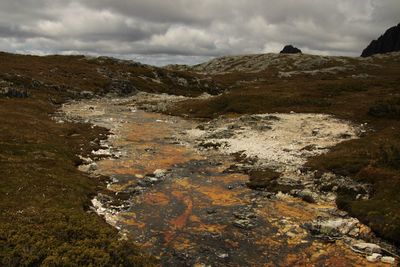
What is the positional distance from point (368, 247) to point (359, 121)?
37.7 m

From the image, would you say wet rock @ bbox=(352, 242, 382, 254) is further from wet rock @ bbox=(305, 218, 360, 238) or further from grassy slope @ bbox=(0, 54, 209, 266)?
grassy slope @ bbox=(0, 54, 209, 266)

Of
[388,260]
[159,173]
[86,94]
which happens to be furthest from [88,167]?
[86,94]

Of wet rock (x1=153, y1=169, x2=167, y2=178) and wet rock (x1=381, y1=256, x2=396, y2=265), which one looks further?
wet rock (x1=153, y1=169, x2=167, y2=178)

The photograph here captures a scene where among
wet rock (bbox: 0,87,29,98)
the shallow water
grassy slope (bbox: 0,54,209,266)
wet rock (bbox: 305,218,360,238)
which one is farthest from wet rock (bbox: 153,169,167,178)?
wet rock (bbox: 0,87,29,98)

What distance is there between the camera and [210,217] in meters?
25.2

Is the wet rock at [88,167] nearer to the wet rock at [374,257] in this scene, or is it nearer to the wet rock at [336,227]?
the wet rock at [336,227]

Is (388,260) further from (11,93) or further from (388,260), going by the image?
(11,93)

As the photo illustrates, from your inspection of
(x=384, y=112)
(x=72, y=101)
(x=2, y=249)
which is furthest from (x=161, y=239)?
(x=72, y=101)

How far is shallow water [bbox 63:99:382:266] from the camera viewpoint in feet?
66.7

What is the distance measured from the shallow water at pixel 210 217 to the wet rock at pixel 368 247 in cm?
67

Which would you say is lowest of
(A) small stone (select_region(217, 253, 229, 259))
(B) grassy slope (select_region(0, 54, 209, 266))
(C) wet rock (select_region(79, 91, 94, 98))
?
(A) small stone (select_region(217, 253, 229, 259))

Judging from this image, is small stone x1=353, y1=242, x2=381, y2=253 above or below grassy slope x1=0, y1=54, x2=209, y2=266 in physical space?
below

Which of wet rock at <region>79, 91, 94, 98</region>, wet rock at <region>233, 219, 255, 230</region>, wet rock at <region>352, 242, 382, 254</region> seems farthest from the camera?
wet rock at <region>79, 91, 94, 98</region>

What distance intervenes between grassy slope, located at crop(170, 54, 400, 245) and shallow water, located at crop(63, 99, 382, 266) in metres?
3.22
